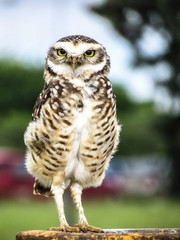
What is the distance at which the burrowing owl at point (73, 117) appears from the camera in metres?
3.91

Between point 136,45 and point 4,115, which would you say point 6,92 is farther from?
point 136,45

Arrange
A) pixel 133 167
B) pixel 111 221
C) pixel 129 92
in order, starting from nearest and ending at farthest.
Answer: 1. pixel 111 221
2. pixel 133 167
3. pixel 129 92

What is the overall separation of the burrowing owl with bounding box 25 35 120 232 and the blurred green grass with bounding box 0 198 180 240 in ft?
19.4

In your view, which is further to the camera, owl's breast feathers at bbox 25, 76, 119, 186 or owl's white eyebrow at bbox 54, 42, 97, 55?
owl's breast feathers at bbox 25, 76, 119, 186

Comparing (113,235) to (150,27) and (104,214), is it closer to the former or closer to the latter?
(150,27)

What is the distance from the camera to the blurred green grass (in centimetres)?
1088

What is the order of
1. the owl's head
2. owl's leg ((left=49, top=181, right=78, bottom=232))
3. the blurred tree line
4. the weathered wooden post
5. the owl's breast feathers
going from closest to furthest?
the weathered wooden post < owl's leg ((left=49, top=181, right=78, bottom=232)) < the owl's head < the owl's breast feathers < the blurred tree line

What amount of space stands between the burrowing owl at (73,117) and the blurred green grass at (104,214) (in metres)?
5.91

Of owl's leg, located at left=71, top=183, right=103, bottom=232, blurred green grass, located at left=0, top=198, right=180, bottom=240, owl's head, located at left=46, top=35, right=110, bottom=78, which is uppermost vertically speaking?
owl's head, located at left=46, top=35, right=110, bottom=78

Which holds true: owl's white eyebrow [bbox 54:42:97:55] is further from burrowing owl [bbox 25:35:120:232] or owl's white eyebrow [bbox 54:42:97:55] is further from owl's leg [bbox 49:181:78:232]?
owl's leg [bbox 49:181:78:232]

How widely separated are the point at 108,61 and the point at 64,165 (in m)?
0.81

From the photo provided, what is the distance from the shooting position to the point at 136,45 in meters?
9.70

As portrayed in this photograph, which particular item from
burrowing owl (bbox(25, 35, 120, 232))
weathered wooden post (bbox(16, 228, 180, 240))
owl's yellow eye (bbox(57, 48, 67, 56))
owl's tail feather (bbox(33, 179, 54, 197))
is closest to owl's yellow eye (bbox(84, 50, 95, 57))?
burrowing owl (bbox(25, 35, 120, 232))

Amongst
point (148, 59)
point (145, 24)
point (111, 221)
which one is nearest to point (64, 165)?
point (145, 24)
